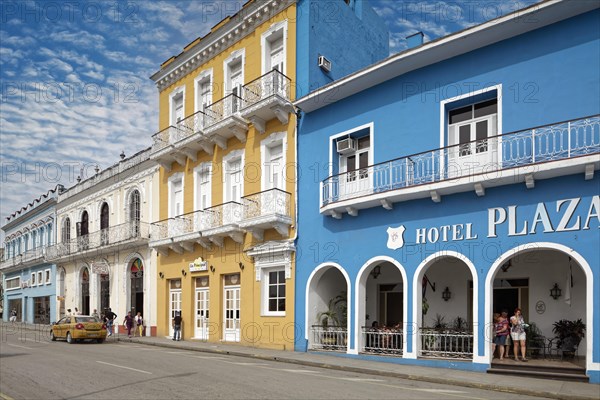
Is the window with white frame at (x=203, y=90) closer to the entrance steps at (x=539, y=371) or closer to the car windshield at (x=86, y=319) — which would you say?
the car windshield at (x=86, y=319)

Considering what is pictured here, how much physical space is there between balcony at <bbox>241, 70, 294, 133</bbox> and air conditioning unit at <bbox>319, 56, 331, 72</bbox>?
1335mm

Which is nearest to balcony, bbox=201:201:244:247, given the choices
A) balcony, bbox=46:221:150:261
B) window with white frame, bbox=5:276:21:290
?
balcony, bbox=46:221:150:261

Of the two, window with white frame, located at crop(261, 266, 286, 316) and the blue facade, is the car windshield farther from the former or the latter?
the blue facade

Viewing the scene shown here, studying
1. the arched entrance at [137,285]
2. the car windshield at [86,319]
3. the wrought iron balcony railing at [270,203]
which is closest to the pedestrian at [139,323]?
the arched entrance at [137,285]

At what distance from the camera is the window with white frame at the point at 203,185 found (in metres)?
22.2

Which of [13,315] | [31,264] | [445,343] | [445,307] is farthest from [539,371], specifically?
[13,315]

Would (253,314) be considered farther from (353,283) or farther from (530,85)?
(530,85)

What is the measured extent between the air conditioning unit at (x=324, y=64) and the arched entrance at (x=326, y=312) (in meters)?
7.21

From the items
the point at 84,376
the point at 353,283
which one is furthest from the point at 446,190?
the point at 84,376

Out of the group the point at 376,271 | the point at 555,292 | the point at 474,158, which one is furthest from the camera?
the point at 376,271

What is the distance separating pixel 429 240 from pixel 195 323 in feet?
40.7

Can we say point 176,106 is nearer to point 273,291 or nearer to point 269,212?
point 269,212

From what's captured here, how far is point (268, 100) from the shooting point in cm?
1792

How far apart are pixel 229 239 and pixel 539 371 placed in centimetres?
1236
